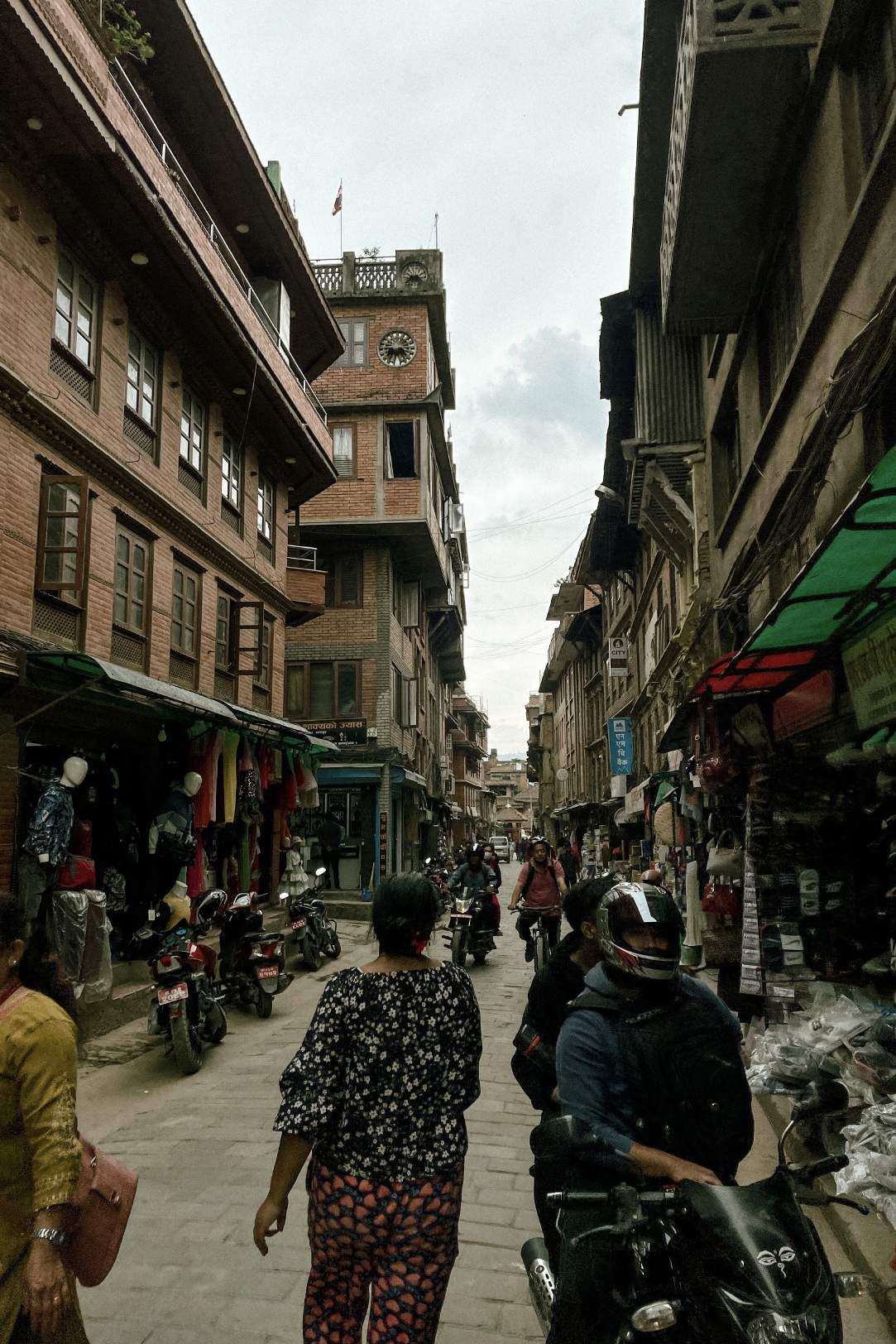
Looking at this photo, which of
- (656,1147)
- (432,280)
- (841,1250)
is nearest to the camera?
(656,1147)

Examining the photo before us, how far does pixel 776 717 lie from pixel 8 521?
7.97 m

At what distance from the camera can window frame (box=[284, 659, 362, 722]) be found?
2767 cm

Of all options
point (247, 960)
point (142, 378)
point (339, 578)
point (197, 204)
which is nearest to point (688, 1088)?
point (247, 960)

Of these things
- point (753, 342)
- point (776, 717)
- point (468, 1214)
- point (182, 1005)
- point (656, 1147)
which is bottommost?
point (468, 1214)

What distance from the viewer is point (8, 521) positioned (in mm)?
9977

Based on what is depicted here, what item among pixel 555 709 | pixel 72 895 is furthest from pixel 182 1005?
pixel 555 709

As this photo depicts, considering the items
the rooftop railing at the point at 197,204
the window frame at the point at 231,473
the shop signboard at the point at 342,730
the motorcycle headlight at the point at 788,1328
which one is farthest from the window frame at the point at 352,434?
the motorcycle headlight at the point at 788,1328

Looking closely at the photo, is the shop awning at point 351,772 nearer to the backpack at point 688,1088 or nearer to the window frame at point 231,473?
the window frame at point 231,473

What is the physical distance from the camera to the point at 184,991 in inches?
330

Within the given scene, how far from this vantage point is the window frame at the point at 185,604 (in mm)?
14664

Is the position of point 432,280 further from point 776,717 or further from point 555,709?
point 555,709

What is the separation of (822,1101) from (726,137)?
26.5ft

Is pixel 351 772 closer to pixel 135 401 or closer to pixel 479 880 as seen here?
pixel 479 880

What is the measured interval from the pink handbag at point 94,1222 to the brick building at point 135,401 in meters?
6.41
